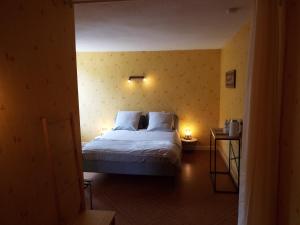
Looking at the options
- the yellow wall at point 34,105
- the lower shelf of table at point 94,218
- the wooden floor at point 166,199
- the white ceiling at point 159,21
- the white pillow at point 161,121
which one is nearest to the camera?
the yellow wall at point 34,105

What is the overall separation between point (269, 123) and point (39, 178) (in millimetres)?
1532

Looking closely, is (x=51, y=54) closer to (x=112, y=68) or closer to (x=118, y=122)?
(x=118, y=122)

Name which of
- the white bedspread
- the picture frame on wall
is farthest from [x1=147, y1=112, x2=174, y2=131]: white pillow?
the picture frame on wall

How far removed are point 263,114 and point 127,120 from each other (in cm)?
375

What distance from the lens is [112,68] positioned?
5.47m

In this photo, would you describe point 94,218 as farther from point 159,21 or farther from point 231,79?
point 231,79

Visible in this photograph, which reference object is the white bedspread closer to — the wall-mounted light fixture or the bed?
the bed

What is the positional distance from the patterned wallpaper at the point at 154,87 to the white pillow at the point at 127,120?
373 millimetres

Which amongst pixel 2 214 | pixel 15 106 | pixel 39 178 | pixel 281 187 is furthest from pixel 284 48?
pixel 2 214

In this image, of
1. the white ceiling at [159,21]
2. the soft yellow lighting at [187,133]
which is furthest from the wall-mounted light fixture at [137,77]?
the soft yellow lighting at [187,133]

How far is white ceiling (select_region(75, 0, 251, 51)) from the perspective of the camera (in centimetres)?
230

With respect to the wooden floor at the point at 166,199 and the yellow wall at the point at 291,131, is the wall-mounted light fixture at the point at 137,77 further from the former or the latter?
the yellow wall at the point at 291,131

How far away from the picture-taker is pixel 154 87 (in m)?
5.38

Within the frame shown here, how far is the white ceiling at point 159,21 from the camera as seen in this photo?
7.56 feet
